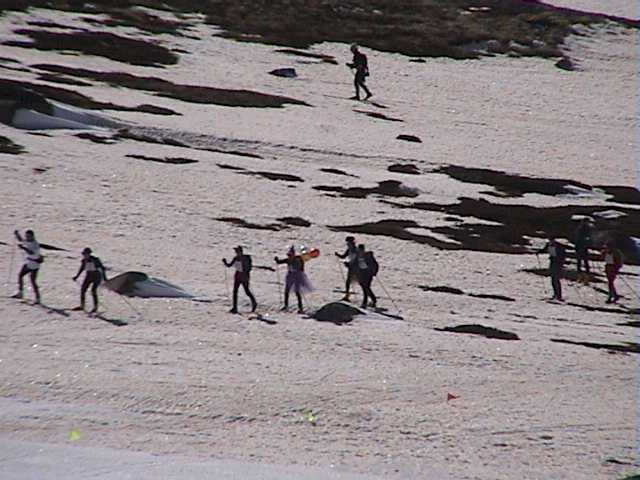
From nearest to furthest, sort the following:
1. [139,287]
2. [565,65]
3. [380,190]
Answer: [139,287]
[380,190]
[565,65]

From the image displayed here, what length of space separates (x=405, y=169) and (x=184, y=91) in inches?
590

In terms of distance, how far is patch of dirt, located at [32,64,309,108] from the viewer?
2355 inches

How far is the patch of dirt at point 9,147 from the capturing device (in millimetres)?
44838

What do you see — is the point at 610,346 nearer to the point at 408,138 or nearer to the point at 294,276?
the point at 294,276

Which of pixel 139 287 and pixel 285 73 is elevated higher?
pixel 139 287

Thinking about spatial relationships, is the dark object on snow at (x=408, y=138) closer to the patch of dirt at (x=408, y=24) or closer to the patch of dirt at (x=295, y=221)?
the patch of dirt at (x=295, y=221)

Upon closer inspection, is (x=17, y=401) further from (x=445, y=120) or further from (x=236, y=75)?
(x=236, y=75)

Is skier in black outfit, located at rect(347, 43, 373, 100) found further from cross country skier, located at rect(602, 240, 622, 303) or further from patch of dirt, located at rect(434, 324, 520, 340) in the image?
patch of dirt, located at rect(434, 324, 520, 340)

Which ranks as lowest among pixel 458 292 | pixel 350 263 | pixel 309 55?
pixel 309 55

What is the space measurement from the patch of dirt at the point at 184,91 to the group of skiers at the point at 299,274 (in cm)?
2886

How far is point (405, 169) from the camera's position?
166ft

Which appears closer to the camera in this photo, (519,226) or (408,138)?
(519,226)

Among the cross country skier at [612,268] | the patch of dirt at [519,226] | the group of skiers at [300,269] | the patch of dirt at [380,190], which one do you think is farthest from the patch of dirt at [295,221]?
the cross country skier at [612,268]

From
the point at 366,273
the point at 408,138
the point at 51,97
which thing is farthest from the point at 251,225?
the point at 408,138
